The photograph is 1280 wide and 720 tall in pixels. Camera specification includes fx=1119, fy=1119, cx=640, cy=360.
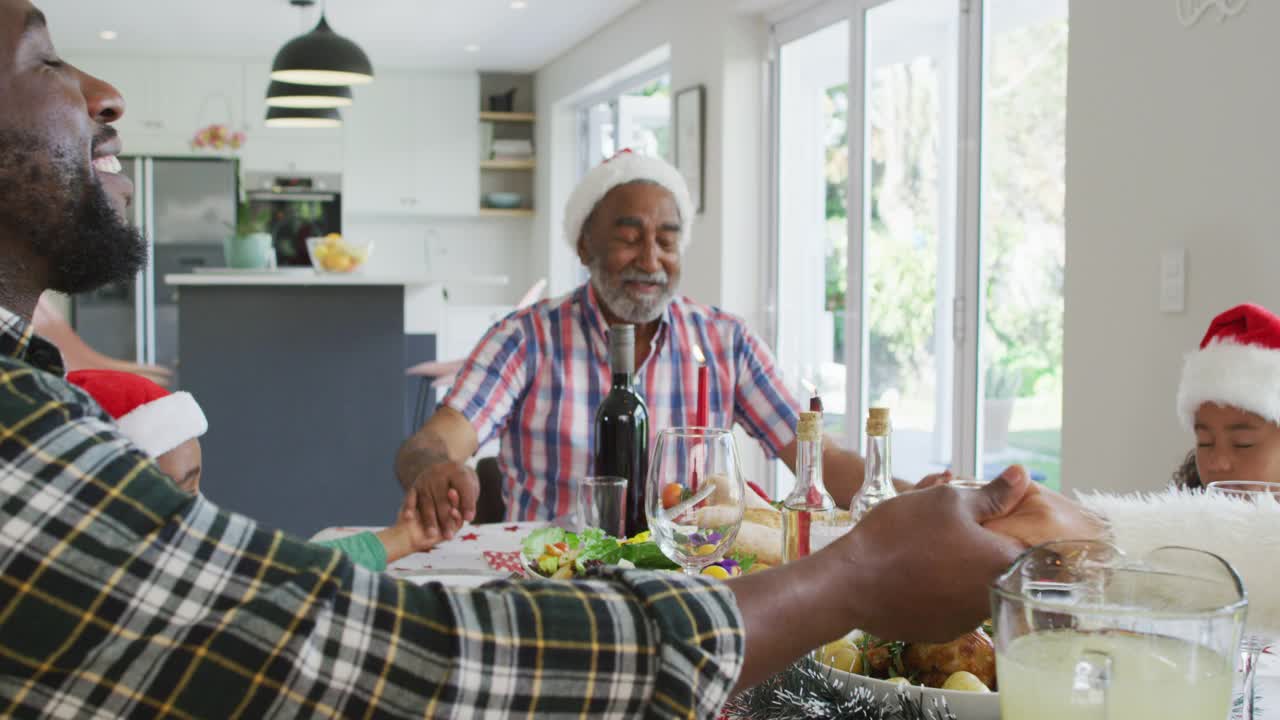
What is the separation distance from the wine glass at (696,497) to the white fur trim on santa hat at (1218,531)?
35cm

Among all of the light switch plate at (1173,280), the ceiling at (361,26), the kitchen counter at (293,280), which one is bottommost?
the light switch plate at (1173,280)

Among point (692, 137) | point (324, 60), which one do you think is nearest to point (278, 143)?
point (692, 137)

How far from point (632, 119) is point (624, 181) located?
14.6 ft

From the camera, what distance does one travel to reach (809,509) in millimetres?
1180

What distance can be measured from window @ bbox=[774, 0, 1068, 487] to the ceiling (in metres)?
1.81

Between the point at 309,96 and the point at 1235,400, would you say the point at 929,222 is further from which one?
the point at 309,96

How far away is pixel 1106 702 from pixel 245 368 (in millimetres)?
4159

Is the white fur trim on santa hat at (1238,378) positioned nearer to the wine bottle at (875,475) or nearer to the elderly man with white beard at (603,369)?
the elderly man with white beard at (603,369)

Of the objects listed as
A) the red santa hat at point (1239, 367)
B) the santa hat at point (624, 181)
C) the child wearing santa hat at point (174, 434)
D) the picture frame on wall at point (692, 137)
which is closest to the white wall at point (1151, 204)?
the red santa hat at point (1239, 367)

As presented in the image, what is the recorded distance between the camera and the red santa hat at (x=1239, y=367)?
1.92 m

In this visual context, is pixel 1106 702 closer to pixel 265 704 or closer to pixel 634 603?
pixel 634 603

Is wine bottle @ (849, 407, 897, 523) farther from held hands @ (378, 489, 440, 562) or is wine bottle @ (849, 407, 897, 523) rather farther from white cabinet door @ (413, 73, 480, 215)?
white cabinet door @ (413, 73, 480, 215)

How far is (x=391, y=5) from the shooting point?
233 inches

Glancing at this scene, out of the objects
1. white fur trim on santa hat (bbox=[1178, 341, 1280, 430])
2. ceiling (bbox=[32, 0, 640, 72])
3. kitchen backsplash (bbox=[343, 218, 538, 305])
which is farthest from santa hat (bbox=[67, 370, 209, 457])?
kitchen backsplash (bbox=[343, 218, 538, 305])
